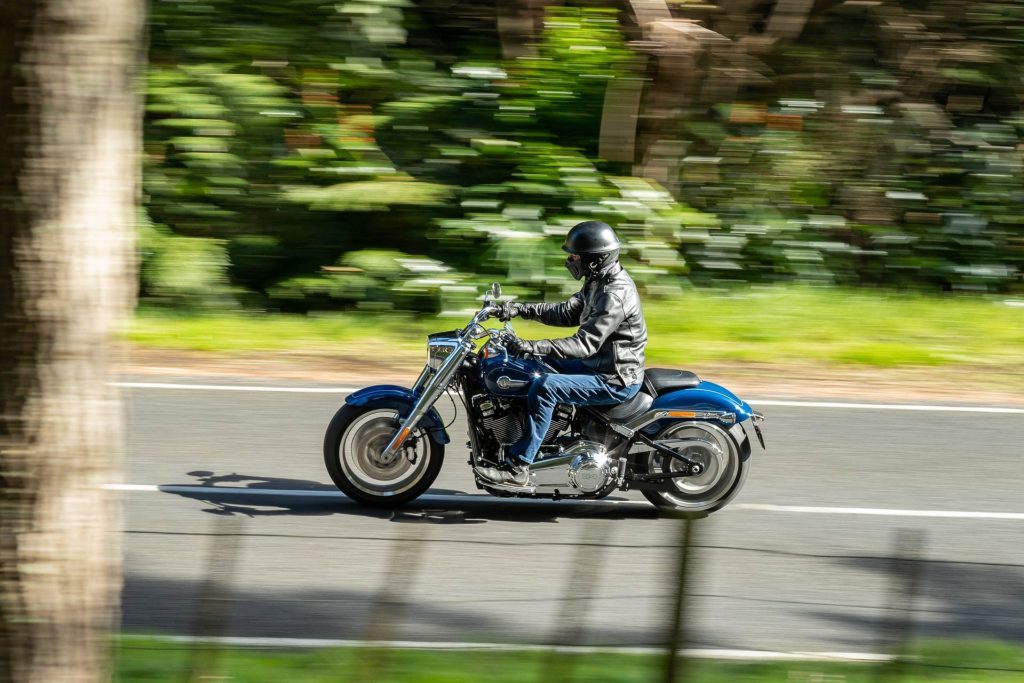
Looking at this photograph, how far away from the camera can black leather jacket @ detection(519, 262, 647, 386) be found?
7750 millimetres

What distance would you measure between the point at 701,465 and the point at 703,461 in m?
0.04

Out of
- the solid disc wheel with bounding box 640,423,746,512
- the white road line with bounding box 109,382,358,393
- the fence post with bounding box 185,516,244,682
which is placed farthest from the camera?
the white road line with bounding box 109,382,358,393

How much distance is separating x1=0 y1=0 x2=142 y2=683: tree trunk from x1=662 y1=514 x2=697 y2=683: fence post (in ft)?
5.33

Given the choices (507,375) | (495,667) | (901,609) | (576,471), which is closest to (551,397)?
(507,375)

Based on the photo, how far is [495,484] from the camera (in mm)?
7840

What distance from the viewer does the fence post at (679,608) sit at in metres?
3.93

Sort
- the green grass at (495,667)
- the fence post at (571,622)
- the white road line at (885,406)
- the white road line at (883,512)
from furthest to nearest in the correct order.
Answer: the white road line at (885,406), the white road line at (883,512), the green grass at (495,667), the fence post at (571,622)

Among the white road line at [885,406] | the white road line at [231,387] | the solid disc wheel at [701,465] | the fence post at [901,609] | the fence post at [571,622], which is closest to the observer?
the fence post at [901,609]

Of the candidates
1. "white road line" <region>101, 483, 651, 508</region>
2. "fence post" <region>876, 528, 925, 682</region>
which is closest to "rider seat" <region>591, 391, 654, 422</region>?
"white road line" <region>101, 483, 651, 508</region>

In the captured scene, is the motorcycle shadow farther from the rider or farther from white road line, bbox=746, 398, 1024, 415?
white road line, bbox=746, 398, 1024, 415

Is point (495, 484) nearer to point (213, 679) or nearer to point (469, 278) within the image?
point (213, 679)

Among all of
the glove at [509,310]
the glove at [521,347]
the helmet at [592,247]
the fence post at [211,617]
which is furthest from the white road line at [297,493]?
the fence post at [211,617]

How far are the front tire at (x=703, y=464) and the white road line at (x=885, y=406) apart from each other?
3096 mm

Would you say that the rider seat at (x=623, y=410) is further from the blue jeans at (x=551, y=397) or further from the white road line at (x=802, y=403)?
the white road line at (x=802, y=403)
